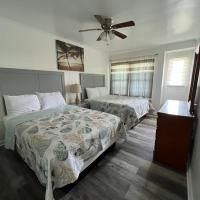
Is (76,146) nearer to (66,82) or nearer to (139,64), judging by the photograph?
(66,82)

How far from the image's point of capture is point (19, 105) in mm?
2215

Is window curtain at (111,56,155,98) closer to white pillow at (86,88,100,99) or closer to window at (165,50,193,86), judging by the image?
window at (165,50,193,86)

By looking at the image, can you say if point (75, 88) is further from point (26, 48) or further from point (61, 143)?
point (61, 143)

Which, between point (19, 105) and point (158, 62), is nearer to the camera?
point (19, 105)

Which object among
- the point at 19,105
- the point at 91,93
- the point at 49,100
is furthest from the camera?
the point at 91,93

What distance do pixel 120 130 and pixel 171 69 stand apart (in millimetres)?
3146

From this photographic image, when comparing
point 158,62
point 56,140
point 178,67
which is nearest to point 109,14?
point 56,140

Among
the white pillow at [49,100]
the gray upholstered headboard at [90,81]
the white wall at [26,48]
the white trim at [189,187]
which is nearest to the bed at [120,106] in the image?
the gray upholstered headboard at [90,81]

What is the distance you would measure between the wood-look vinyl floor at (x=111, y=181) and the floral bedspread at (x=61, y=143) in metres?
0.23

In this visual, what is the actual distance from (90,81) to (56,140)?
3144 millimetres

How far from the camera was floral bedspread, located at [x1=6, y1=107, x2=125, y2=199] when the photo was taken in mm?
1139

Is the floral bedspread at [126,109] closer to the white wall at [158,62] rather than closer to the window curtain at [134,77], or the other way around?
the white wall at [158,62]

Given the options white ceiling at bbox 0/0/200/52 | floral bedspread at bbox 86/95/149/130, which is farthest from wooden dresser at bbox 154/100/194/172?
white ceiling at bbox 0/0/200/52

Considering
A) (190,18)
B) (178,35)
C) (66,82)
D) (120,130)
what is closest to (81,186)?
(120,130)
